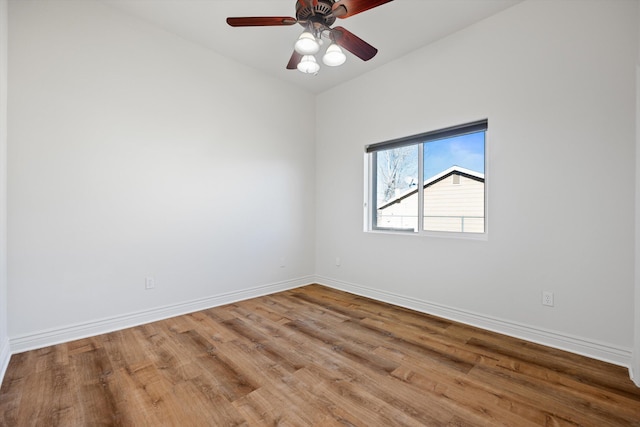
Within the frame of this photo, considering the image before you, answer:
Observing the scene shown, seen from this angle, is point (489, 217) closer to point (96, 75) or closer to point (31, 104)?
point (96, 75)

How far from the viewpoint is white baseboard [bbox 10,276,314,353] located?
7.41 feet

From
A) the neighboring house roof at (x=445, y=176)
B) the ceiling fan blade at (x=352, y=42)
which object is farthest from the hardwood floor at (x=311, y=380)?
the ceiling fan blade at (x=352, y=42)

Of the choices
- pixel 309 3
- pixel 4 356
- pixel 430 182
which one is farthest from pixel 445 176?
pixel 4 356

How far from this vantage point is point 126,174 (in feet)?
8.89

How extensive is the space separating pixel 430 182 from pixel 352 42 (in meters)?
1.77

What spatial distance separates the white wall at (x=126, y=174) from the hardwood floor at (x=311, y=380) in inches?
19.0

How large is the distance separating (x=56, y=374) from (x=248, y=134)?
2819 millimetres

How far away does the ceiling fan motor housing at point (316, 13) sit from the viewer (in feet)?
5.90

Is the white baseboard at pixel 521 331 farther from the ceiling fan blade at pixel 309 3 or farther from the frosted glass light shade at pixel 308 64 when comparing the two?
the ceiling fan blade at pixel 309 3

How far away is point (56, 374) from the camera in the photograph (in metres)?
1.92

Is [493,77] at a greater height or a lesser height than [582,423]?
greater

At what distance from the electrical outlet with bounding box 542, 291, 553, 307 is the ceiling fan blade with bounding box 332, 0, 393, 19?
2481mm

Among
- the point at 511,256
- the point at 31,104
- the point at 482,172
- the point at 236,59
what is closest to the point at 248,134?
the point at 236,59

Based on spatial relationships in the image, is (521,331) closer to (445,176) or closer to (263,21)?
(445,176)
